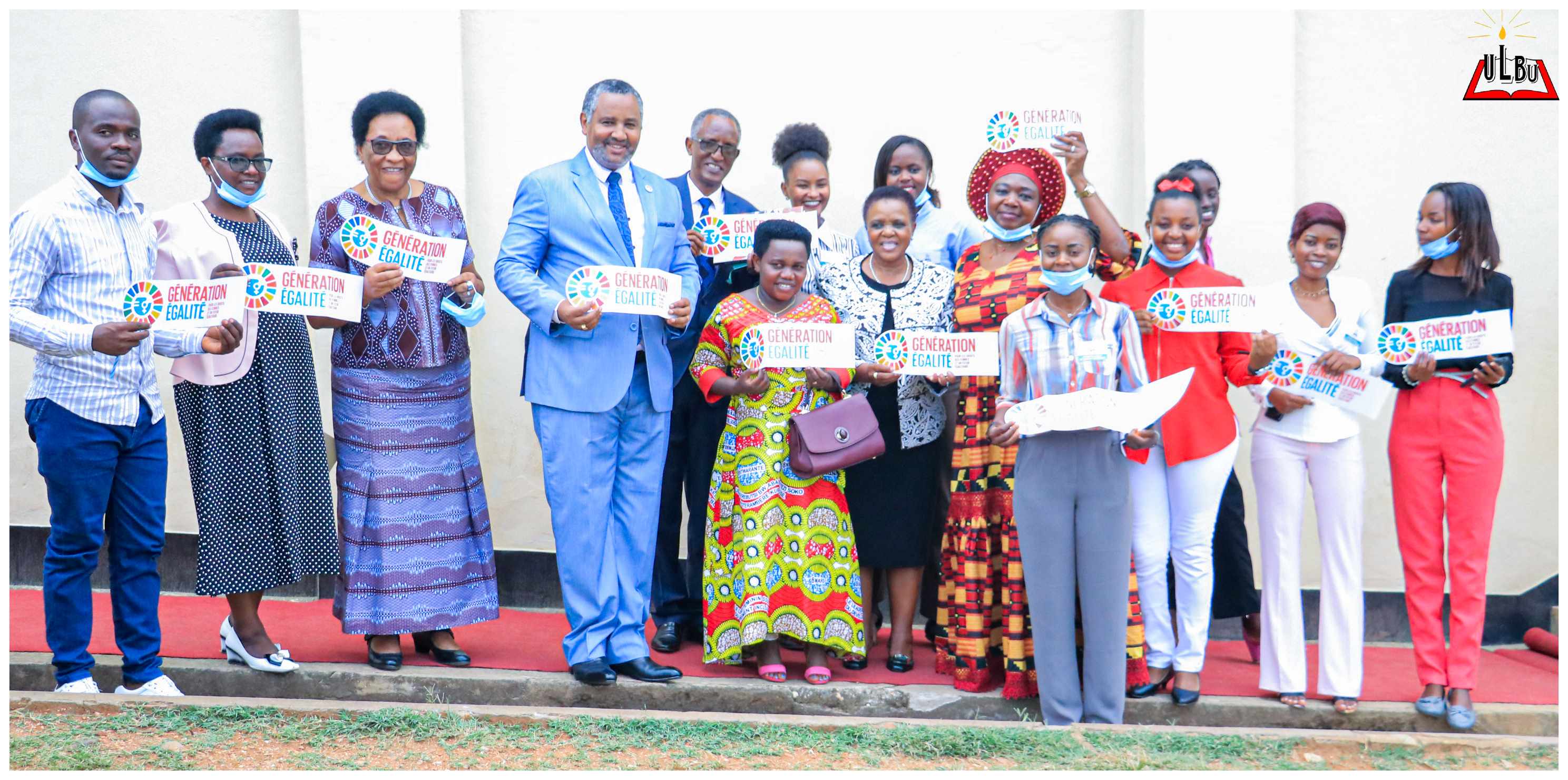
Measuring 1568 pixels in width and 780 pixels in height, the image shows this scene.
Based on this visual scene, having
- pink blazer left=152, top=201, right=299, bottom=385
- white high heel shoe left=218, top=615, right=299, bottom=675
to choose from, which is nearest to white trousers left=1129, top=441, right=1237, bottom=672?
white high heel shoe left=218, top=615, right=299, bottom=675

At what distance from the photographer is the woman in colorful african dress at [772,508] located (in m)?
4.81

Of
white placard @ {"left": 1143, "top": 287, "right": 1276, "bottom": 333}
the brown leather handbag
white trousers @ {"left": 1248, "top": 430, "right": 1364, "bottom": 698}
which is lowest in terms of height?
white trousers @ {"left": 1248, "top": 430, "right": 1364, "bottom": 698}

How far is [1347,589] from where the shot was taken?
4723mm

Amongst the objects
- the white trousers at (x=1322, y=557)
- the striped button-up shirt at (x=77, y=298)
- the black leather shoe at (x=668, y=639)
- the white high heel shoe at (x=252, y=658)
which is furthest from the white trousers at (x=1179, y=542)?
the striped button-up shirt at (x=77, y=298)

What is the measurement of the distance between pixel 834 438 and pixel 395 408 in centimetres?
182

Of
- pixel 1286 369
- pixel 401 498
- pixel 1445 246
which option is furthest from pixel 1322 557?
pixel 401 498

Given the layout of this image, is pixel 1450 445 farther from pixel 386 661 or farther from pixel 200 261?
pixel 200 261

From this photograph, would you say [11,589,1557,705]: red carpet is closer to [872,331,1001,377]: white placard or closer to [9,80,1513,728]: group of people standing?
[9,80,1513,728]: group of people standing

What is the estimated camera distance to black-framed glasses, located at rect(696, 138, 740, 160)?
18.2 ft

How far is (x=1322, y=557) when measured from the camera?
4.77 metres

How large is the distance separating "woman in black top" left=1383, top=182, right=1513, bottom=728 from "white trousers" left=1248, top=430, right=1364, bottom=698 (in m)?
0.25

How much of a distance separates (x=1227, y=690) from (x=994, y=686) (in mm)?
1028

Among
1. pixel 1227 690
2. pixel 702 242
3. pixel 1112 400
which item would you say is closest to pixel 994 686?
pixel 1227 690

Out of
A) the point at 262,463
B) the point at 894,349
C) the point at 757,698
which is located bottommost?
the point at 757,698
